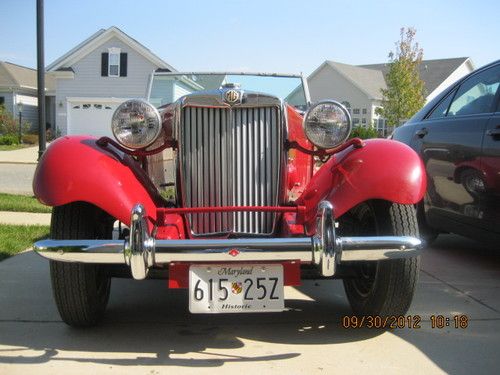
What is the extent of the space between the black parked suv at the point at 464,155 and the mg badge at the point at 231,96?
2.05 metres

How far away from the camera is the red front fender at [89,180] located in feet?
9.36

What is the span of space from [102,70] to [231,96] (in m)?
26.7

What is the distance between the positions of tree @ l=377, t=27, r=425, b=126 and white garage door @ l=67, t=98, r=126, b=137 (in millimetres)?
14672

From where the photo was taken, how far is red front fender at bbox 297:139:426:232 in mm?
2926

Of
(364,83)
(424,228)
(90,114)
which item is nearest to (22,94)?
(90,114)

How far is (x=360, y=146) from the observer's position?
323 centimetres

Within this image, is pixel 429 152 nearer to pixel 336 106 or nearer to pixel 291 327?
pixel 336 106

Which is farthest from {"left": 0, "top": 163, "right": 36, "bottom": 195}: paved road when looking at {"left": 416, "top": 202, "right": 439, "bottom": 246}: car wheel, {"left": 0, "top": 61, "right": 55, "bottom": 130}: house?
{"left": 0, "top": 61, "right": 55, "bottom": 130}: house

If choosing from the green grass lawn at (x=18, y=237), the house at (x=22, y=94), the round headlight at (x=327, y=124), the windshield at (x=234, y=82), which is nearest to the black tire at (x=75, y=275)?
the round headlight at (x=327, y=124)

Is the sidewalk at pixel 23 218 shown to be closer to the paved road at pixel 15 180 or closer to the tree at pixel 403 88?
the paved road at pixel 15 180

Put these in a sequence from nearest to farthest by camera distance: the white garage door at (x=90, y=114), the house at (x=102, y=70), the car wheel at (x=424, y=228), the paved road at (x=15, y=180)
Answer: the car wheel at (x=424, y=228)
the paved road at (x=15, y=180)
the white garage door at (x=90, y=114)
the house at (x=102, y=70)

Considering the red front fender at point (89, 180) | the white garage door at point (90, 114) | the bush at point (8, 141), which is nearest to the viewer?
the red front fender at point (89, 180)

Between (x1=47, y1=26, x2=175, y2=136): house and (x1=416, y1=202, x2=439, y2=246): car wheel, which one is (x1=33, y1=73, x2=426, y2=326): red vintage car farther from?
(x1=47, y1=26, x2=175, y2=136): house

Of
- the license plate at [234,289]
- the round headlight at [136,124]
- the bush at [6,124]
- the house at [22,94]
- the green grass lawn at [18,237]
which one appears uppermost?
the house at [22,94]
